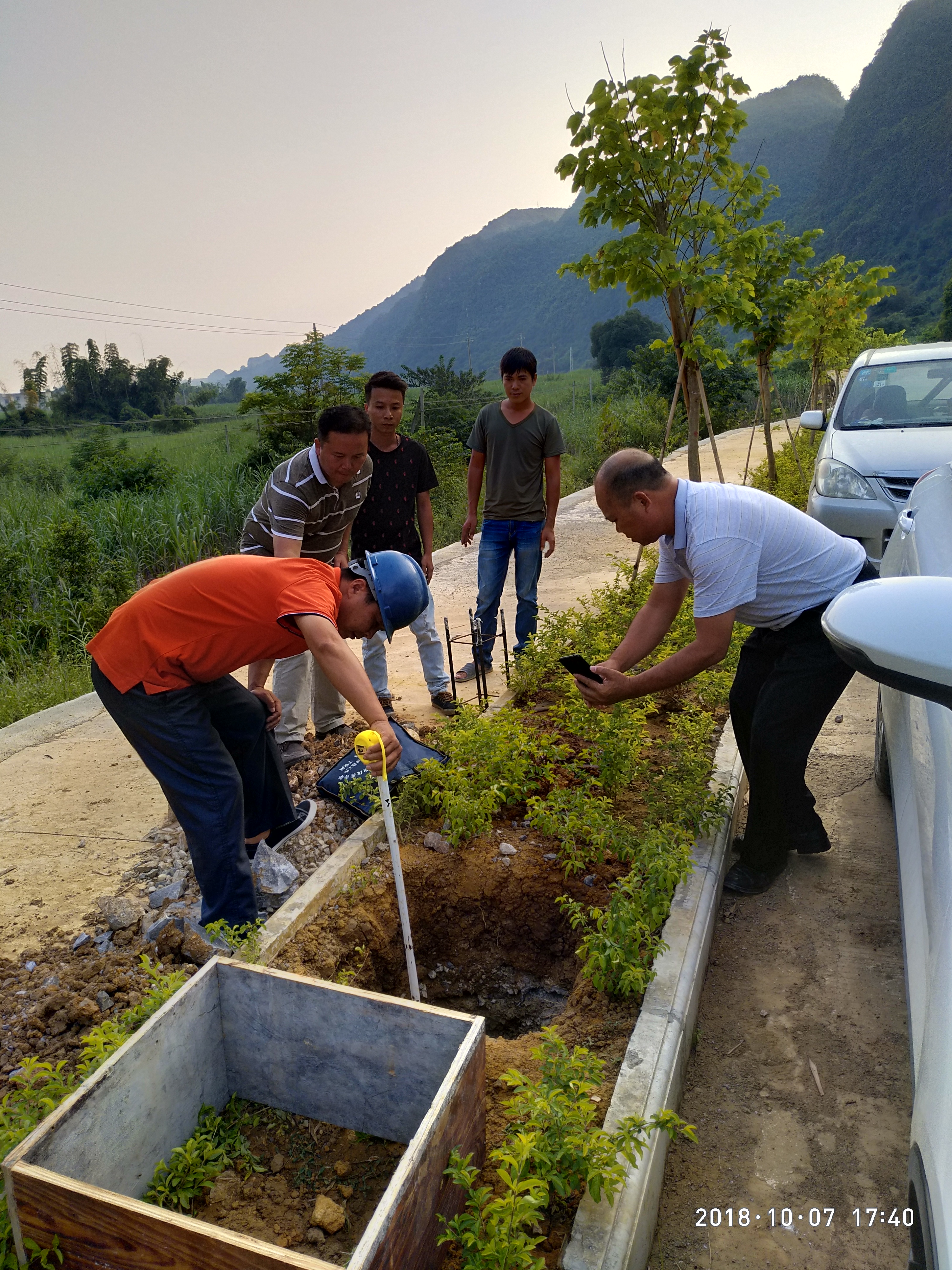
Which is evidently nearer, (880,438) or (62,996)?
(62,996)

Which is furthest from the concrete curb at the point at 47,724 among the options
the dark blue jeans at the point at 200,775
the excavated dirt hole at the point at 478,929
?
the excavated dirt hole at the point at 478,929

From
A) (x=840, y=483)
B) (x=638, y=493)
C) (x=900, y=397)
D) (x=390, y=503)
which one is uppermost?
(x=900, y=397)

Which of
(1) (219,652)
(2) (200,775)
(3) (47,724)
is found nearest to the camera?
(1) (219,652)

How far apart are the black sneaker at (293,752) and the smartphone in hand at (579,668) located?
186 cm

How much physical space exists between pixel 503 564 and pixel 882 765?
272 centimetres

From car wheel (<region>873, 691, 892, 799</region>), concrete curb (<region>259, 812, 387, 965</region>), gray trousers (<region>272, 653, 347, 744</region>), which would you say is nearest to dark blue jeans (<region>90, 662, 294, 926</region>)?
concrete curb (<region>259, 812, 387, 965</region>)

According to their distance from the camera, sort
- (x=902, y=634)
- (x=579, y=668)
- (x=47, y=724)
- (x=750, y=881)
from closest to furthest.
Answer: (x=902, y=634) → (x=579, y=668) → (x=750, y=881) → (x=47, y=724)

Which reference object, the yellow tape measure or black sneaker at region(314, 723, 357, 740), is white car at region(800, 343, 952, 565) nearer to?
black sneaker at region(314, 723, 357, 740)

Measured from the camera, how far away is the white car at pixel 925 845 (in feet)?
4.63

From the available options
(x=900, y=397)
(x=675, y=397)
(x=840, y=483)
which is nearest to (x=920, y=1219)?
(x=840, y=483)

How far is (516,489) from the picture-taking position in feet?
18.1

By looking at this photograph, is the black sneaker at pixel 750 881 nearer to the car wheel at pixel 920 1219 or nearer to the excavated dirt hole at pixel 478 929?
the excavated dirt hole at pixel 478 929

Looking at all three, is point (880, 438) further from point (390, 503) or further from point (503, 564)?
point (390, 503)

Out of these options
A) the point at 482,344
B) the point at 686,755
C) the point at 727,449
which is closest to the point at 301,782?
the point at 686,755
